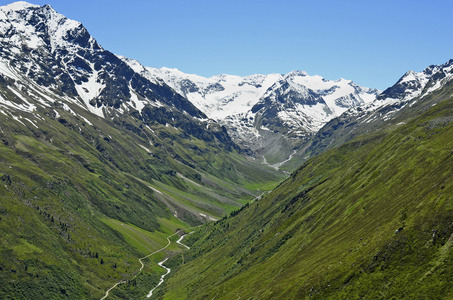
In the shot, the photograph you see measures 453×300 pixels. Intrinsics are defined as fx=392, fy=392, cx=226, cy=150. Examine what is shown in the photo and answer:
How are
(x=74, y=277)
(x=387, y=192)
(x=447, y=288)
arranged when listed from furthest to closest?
(x=74, y=277) < (x=387, y=192) < (x=447, y=288)

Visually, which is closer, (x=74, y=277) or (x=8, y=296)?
(x=8, y=296)

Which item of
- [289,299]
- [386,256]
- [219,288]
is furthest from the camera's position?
[219,288]

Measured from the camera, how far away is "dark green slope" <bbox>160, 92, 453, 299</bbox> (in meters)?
74.8

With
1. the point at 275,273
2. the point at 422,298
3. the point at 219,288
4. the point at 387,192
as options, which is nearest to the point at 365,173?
the point at 387,192

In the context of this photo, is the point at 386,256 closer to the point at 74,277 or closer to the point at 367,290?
the point at 367,290

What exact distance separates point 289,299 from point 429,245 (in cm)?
3471

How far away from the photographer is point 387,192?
122875 mm

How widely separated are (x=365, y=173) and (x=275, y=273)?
204 feet

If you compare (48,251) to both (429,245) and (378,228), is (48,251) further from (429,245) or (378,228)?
(429,245)

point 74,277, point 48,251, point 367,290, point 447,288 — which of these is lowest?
point 74,277

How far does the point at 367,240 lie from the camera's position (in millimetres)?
94188

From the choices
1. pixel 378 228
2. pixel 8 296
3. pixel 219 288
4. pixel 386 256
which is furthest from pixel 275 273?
pixel 8 296

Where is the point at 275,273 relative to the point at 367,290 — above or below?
below

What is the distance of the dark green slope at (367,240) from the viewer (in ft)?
245
